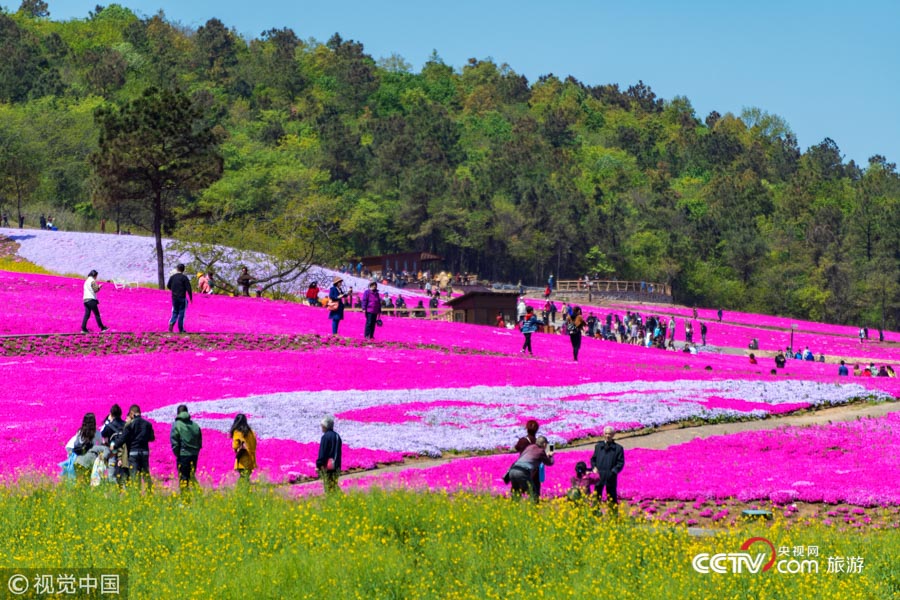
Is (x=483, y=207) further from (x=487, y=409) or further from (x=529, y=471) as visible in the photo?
(x=529, y=471)

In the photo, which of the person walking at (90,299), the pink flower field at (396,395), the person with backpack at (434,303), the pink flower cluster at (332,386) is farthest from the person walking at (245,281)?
the person walking at (90,299)

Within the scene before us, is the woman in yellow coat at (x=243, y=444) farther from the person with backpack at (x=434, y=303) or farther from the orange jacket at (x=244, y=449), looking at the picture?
the person with backpack at (x=434, y=303)

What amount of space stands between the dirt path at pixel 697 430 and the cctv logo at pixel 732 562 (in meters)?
9.19

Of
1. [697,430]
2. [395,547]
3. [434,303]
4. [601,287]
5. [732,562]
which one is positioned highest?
[601,287]

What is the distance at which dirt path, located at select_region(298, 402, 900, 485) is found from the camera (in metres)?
25.6

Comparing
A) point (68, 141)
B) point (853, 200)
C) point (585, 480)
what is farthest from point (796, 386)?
point (853, 200)

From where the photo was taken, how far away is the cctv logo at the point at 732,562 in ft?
51.9

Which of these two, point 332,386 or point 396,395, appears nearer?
point 396,395

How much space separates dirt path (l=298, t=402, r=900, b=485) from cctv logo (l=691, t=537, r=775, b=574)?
9188 mm

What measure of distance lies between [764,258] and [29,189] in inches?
2853

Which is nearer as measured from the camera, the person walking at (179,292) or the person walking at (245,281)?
the person walking at (179,292)

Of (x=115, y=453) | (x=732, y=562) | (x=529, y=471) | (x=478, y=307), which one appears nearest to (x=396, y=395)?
(x=115, y=453)

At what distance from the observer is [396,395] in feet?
110

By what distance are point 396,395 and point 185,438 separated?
42.6ft
